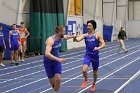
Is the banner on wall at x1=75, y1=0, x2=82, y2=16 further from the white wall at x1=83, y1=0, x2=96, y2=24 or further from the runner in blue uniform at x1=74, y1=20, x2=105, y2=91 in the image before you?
the runner in blue uniform at x1=74, y1=20, x2=105, y2=91

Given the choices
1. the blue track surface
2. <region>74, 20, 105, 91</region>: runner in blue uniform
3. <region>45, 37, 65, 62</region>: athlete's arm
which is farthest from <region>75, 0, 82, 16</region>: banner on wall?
<region>45, 37, 65, 62</region>: athlete's arm

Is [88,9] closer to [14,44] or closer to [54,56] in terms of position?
[14,44]

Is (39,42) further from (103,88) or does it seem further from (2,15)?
(103,88)

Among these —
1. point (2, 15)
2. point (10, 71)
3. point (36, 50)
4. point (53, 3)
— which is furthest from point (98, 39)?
point (53, 3)

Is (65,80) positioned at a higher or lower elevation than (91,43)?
lower

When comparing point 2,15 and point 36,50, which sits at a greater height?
point 2,15

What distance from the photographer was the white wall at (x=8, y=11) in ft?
74.5

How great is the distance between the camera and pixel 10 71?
55.6ft

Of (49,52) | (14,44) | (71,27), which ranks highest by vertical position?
(49,52)

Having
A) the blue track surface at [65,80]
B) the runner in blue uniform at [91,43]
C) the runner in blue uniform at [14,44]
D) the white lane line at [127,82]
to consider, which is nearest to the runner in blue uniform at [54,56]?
the runner in blue uniform at [91,43]

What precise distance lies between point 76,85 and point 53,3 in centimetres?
1588

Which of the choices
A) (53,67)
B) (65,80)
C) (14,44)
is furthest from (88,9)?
(53,67)

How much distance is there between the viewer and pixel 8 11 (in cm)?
2311

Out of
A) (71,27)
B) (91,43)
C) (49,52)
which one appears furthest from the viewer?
(71,27)
